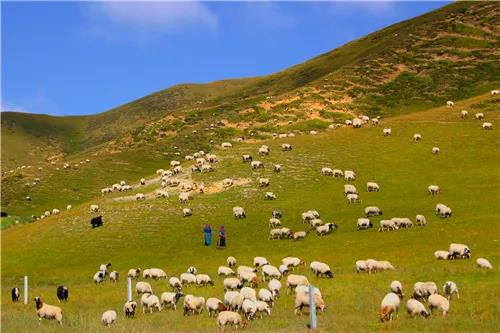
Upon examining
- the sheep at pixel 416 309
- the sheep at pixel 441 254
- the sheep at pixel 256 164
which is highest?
the sheep at pixel 256 164

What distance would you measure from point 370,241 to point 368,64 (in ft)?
310

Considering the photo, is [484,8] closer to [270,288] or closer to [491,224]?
[491,224]

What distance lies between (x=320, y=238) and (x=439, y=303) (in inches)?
809

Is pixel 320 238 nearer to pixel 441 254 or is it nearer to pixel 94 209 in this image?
pixel 441 254

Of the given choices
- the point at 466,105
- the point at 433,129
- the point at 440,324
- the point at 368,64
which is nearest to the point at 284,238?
the point at 440,324

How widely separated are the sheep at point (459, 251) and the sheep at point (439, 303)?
1101cm

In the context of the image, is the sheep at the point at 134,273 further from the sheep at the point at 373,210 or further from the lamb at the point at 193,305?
the sheep at the point at 373,210

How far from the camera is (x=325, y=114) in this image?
4045 inches

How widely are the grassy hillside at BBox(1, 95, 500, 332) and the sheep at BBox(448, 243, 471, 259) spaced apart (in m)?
0.98

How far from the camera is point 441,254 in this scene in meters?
31.5

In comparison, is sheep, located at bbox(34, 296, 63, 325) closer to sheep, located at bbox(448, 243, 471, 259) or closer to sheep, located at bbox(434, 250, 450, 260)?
sheep, located at bbox(434, 250, 450, 260)

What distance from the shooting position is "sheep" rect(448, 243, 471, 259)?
102 feet

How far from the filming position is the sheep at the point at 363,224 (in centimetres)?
4184

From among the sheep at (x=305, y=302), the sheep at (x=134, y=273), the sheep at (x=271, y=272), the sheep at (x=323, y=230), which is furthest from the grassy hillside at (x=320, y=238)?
the sheep at (x=271, y=272)
